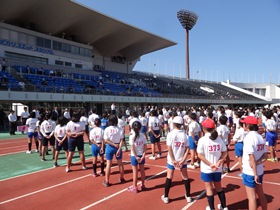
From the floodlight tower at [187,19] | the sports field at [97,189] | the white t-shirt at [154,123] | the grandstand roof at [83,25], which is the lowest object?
the sports field at [97,189]

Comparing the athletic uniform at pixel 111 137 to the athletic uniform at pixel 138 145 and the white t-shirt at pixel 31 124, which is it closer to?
the athletic uniform at pixel 138 145

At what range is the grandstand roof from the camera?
27.8 meters

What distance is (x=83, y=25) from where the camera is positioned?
34438 mm

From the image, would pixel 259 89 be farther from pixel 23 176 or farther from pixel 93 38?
pixel 23 176

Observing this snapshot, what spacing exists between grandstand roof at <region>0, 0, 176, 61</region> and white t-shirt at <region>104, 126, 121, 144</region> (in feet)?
87.0

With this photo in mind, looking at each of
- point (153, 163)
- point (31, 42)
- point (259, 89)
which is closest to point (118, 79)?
point (31, 42)

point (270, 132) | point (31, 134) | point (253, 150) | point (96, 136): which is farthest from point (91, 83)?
point (253, 150)

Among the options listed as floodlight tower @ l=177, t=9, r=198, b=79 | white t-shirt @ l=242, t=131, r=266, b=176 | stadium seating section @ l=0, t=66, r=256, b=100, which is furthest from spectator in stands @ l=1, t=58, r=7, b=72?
floodlight tower @ l=177, t=9, r=198, b=79

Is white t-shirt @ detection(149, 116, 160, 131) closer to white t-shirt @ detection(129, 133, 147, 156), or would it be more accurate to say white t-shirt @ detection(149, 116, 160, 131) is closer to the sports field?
the sports field

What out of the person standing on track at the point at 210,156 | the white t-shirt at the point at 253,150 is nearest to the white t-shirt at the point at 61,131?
the person standing on track at the point at 210,156

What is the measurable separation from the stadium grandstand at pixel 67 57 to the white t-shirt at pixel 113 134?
16.4m

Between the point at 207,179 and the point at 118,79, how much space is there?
Result: 35755mm

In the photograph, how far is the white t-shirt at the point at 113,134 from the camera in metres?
6.26

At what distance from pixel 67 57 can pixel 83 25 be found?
211 inches
